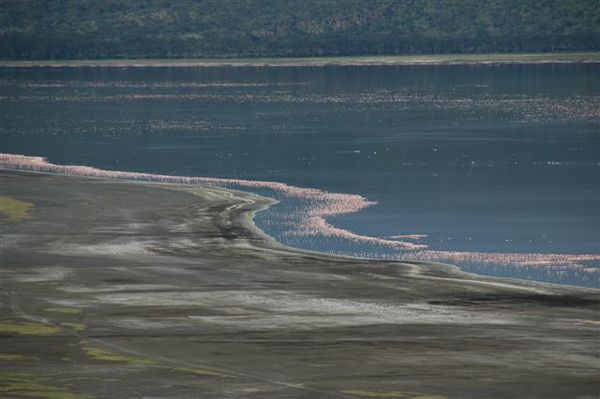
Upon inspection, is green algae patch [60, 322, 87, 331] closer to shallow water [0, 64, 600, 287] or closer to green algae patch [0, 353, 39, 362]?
green algae patch [0, 353, 39, 362]

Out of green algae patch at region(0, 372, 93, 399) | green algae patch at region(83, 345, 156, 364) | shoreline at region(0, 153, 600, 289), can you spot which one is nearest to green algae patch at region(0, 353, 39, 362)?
green algae patch at region(83, 345, 156, 364)

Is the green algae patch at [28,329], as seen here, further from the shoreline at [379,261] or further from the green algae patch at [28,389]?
the shoreline at [379,261]

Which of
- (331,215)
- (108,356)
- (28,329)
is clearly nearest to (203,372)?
(108,356)

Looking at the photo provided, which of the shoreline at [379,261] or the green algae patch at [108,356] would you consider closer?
the green algae patch at [108,356]

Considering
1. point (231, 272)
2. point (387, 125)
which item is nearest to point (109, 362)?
point (231, 272)

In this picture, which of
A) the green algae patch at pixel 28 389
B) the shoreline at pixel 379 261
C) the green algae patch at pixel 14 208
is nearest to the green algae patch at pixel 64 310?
the green algae patch at pixel 28 389

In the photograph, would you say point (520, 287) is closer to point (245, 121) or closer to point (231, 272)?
point (231, 272)
